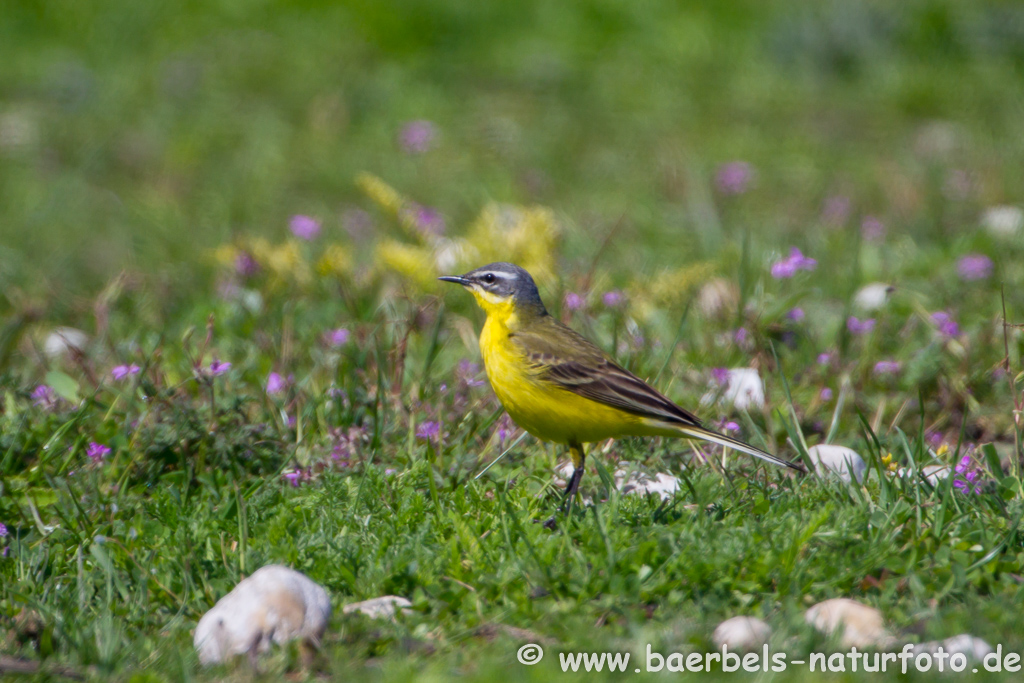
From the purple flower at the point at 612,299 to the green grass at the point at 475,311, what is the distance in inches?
3.4

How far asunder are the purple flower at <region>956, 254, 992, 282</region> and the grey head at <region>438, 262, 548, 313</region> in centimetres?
321

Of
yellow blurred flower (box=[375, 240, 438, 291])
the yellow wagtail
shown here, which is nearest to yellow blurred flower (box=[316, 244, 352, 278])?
yellow blurred flower (box=[375, 240, 438, 291])

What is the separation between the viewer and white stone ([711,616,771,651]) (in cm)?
318

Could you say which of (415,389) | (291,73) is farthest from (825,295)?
(291,73)

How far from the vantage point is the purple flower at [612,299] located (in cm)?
634

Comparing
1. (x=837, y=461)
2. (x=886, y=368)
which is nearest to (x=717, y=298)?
(x=886, y=368)

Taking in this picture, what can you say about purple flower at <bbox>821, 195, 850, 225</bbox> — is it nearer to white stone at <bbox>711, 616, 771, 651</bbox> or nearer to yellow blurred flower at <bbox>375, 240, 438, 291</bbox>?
yellow blurred flower at <bbox>375, 240, 438, 291</bbox>

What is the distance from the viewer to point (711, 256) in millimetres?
8008

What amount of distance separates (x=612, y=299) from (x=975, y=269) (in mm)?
2372

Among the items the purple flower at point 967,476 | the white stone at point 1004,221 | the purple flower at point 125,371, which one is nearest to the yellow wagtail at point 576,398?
the purple flower at point 967,476

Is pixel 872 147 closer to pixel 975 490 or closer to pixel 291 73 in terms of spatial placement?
pixel 291 73

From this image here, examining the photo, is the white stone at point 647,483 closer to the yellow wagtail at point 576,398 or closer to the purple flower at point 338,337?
the yellow wagtail at point 576,398

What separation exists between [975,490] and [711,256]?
413 centimetres

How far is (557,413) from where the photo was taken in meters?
4.43
